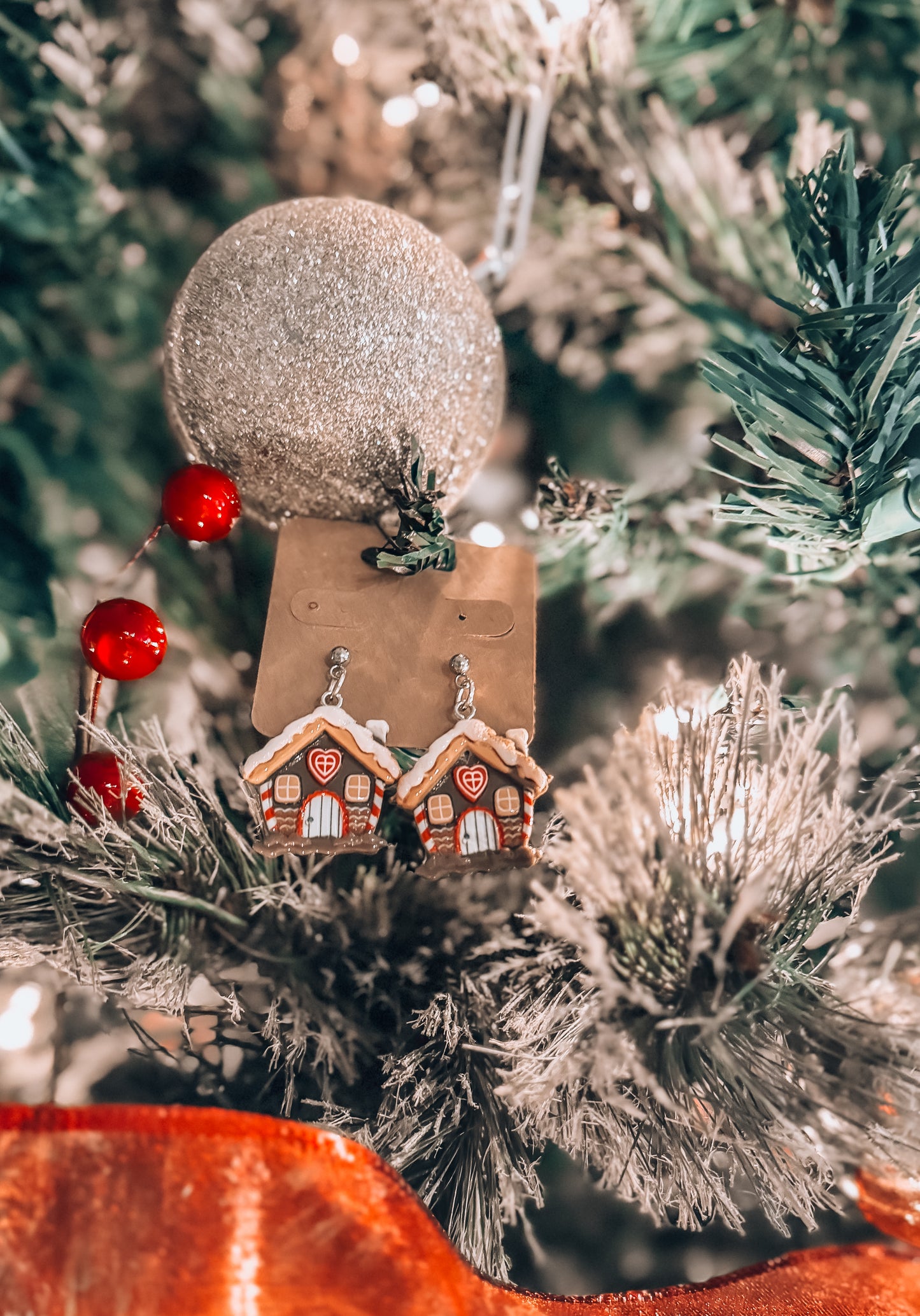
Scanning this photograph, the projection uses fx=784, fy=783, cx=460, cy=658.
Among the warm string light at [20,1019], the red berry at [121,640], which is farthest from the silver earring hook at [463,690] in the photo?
the warm string light at [20,1019]

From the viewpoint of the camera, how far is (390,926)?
406mm

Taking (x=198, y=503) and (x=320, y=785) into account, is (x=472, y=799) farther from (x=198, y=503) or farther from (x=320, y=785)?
(x=198, y=503)

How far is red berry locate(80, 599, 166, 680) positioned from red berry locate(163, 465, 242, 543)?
0.06 meters

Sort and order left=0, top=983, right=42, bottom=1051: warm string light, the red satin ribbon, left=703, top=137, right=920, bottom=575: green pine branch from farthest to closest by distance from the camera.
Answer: left=0, top=983, right=42, bottom=1051: warm string light, left=703, top=137, right=920, bottom=575: green pine branch, the red satin ribbon

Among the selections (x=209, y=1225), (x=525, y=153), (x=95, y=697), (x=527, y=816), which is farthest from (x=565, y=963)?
(x=525, y=153)

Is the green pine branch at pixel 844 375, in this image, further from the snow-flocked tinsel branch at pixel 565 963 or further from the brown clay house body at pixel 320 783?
the brown clay house body at pixel 320 783

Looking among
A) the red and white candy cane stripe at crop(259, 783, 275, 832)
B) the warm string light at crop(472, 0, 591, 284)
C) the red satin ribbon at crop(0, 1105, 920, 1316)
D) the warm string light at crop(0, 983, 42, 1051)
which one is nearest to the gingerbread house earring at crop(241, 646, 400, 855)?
the red and white candy cane stripe at crop(259, 783, 275, 832)

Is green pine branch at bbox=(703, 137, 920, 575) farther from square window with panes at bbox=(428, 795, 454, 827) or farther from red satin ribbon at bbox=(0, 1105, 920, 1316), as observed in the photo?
red satin ribbon at bbox=(0, 1105, 920, 1316)

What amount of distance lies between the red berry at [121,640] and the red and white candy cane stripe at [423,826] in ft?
0.51

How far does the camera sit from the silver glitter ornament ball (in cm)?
41

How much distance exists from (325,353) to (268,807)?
23cm

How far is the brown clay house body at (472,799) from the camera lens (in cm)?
38

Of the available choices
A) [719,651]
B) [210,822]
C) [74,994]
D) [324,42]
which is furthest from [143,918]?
[324,42]

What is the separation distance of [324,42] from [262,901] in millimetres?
670
